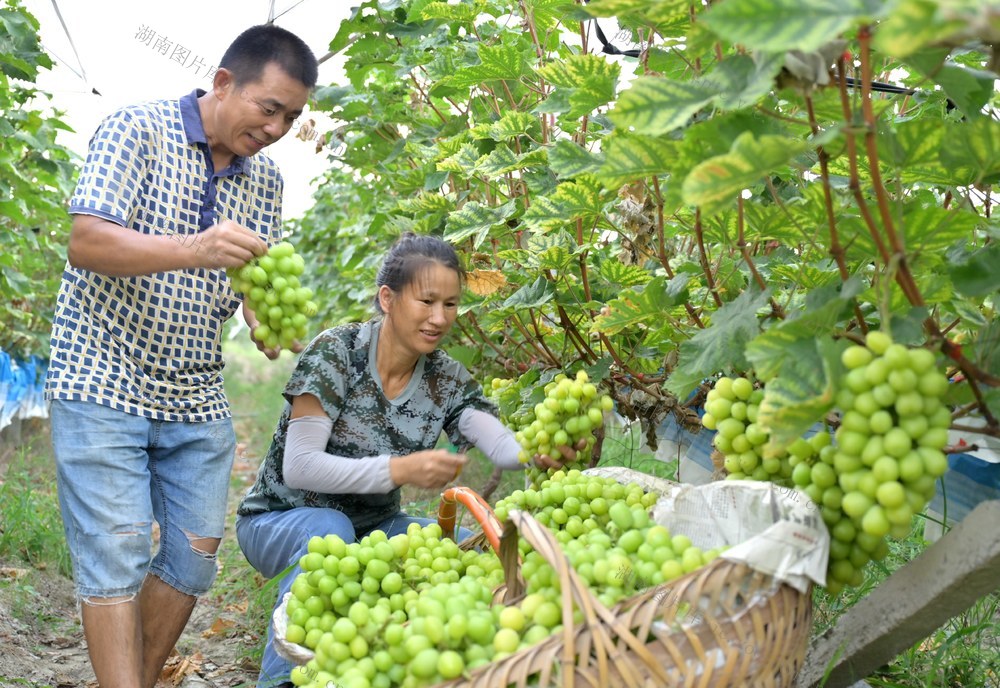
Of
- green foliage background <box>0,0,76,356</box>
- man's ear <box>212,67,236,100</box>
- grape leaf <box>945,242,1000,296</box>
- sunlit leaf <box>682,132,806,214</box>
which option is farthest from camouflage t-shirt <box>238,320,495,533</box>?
green foliage background <box>0,0,76,356</box>

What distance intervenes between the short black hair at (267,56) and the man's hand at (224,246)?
524mm

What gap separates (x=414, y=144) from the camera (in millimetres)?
3535

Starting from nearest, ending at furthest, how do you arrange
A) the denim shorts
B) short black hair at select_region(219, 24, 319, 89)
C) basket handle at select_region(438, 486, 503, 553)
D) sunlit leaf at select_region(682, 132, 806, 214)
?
sunlit leaf at select_region(682, 132, 806, 214), basket handle at select_region(438, 486, 503, 553), the denim shorts, short black hair at select_region(219, 24, 319, 89)

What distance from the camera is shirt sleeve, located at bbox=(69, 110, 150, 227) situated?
87.7 inches

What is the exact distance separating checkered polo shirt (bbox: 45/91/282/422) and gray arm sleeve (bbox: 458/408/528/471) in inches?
29.1

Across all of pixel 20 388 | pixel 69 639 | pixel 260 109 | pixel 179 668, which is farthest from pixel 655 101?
pixel 20 388

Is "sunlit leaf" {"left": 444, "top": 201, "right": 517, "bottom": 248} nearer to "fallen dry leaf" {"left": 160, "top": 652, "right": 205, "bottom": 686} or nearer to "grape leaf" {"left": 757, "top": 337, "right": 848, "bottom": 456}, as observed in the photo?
"grape leaf" {"left": 757, "top": 337, "right": 848, "bottom": 456}

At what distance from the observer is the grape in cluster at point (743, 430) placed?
161 centimetres

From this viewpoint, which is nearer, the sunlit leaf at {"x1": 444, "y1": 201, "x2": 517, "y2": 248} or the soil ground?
the sunlit leaf at {"x1": 444, "y1": 201, "x2": 517, "y2": 248}

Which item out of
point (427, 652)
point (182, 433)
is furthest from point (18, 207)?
point (427, 652)

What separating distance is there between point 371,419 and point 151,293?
698 millimetres

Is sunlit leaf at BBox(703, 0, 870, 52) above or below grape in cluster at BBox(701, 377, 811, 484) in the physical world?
above

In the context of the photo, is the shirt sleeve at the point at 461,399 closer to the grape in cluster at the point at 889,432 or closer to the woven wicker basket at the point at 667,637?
the woven wicker basket at the point at 667,637

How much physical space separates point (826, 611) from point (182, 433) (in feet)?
6.13
